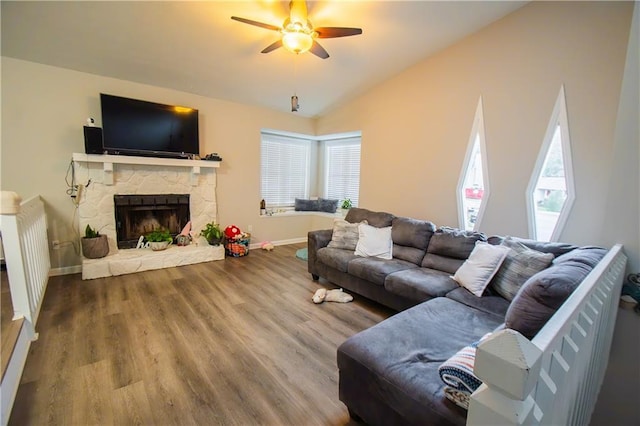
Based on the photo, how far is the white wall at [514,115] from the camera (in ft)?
8.11

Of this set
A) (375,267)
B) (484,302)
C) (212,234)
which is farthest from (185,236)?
(484,302)

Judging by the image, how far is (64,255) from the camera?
3.66 m

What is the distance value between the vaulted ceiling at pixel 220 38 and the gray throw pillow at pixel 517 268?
2475 millimetres

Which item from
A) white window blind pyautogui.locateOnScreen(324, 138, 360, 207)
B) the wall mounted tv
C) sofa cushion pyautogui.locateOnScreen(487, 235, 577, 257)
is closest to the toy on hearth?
the wall mounted tv

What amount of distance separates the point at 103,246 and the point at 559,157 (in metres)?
5.32

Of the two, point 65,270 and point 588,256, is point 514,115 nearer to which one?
point 588,256

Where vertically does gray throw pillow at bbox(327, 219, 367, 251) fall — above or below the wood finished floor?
above

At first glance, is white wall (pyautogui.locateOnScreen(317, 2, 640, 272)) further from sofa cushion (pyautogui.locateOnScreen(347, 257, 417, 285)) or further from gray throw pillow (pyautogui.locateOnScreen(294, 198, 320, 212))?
gray throw pillow (pyautogui.locateOnScreen(294, 198, 320, 212))

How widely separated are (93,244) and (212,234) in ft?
4.84

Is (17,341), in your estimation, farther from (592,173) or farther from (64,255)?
(592,173)

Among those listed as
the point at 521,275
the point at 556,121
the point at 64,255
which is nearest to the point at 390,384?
the point at 521,275

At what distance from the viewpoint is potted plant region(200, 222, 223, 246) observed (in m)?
4.48

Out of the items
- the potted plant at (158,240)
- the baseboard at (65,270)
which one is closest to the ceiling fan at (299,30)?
the potted plant at (158,240)

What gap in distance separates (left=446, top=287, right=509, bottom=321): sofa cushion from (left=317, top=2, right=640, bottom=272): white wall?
865mm
